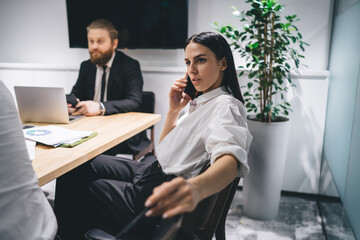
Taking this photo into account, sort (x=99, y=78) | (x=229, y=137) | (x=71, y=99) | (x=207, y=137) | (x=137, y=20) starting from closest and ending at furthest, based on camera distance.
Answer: (x=229, y=137) < (x=207, y=137) < (x=71, y=99) < (x=99, y=78) < (x=137, y=20)

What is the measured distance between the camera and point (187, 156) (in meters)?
1.18

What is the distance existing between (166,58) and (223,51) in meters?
1.79

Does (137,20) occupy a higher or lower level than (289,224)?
higher

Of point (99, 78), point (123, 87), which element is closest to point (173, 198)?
point (123, 87)

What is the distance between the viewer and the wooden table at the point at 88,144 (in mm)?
1165

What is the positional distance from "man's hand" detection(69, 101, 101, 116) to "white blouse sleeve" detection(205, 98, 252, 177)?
45.2 inches

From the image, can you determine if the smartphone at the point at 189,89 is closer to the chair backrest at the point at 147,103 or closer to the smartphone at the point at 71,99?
the smartphone at the point at 71,99

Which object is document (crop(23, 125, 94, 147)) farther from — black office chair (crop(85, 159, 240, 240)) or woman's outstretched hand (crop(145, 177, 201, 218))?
woman's outstretched hand (crop(145, 177, 201, 218))

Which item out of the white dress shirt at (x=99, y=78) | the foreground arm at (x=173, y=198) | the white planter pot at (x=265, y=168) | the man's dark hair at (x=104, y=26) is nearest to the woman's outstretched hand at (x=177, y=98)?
the white planter pot at (x=265, y=168)

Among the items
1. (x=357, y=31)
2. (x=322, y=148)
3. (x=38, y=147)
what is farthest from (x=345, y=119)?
(x=38, y=147)

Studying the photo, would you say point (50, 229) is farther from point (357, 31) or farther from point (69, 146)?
point (357, 31)

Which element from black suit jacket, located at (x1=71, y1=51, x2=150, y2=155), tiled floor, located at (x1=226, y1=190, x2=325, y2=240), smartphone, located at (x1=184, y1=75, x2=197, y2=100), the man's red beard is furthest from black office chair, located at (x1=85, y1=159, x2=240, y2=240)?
the man's red beard

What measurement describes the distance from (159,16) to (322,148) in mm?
1886

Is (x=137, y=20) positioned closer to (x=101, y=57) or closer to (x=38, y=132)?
(x=101, y=57)
